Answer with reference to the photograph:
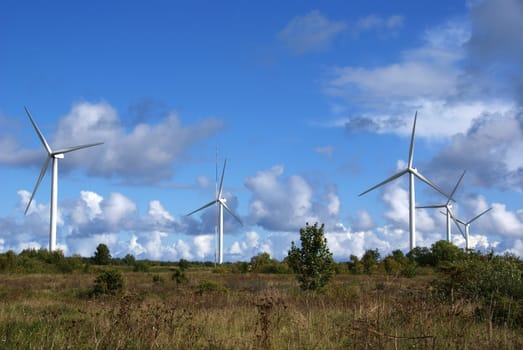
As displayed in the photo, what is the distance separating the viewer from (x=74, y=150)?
70.2m

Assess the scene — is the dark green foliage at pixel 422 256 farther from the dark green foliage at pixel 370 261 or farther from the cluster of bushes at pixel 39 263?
the cluster of bushes at pixel 39 263

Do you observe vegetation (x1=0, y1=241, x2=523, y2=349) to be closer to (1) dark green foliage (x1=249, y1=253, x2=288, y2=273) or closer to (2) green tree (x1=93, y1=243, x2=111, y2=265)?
(1) dark green foliage (x1=249, y1=253, x2=288, y2=273)

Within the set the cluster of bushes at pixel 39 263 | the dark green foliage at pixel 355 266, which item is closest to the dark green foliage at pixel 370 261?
the dark green foliage at pixel 355 266

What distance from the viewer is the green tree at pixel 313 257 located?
29.8 metres

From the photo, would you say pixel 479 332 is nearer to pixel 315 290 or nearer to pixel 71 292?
pixel 315 290

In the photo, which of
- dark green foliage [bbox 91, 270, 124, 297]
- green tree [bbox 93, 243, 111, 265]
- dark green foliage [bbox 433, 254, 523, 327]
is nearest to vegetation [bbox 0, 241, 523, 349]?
dark green foliage [bbox 433, 254, 523, 327]

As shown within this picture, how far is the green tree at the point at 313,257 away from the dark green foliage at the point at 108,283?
9.21m

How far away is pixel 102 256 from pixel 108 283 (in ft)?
212

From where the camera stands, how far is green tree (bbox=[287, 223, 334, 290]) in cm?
2981

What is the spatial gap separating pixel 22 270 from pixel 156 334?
57214 mm

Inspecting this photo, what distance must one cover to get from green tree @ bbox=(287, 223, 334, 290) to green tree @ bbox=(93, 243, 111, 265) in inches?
2691

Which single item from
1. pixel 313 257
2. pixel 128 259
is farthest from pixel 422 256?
pixel 313 257

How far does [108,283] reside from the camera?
31.6 metres

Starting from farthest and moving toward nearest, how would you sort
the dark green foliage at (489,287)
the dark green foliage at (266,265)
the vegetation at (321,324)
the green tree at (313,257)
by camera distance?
the dark green foliage at (266,265) → the green tree at (313,257) → the dark green foliage at (489,287) → the vegetation at (321,324)
